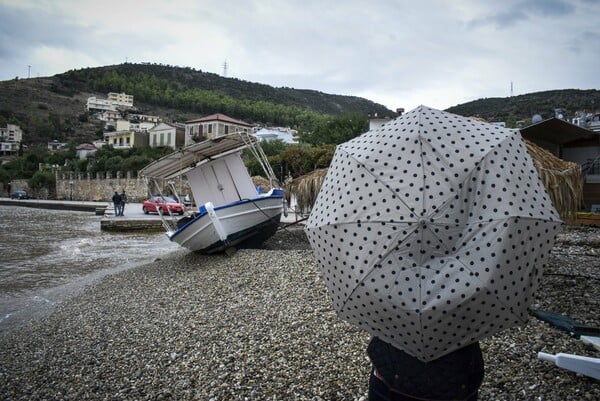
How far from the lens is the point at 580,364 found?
3.37 metres

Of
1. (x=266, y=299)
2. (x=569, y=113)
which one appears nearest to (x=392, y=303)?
(x=266, y=299)

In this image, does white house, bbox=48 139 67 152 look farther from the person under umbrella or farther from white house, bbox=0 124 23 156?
the person under umbrella

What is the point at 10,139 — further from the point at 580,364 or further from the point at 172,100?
the point at 580,364

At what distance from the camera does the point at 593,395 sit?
10.4 feet

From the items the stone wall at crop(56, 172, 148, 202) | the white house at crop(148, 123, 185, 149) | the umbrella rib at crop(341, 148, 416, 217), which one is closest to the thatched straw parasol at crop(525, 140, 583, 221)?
the umbrella rib at crop(341, 148, 416, 217)

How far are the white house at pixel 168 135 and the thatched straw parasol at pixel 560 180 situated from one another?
8041cm

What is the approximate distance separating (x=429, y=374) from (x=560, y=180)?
23.5 feet

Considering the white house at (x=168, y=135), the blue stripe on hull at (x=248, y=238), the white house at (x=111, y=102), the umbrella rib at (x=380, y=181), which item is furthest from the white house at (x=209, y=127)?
the umbrella rib at (x=380, y=181)

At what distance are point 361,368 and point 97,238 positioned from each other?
20301mm

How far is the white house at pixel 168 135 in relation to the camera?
3305 inches

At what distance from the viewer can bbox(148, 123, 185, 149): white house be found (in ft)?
275

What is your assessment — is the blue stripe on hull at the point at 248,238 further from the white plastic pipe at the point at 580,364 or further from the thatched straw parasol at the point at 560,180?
the white plastic pipe at the point at 580,364

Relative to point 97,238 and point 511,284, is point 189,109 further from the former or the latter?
point 511,284

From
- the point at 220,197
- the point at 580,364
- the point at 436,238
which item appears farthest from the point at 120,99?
the point at 436,238
